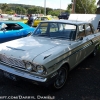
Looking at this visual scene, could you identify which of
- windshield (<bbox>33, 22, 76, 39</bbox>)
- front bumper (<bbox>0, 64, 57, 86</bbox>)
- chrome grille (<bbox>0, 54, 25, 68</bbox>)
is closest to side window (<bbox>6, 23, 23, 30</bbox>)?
windshield (<bbox>33, 22, 76, 39</bbox>)

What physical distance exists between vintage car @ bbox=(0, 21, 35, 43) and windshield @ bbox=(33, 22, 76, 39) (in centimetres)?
273

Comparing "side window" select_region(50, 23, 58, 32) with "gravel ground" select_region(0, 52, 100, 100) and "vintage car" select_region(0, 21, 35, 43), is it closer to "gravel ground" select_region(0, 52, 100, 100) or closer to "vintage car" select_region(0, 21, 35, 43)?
"gravel ground" select_region(0, 52, 100, 100)

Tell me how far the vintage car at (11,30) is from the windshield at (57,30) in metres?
2.73

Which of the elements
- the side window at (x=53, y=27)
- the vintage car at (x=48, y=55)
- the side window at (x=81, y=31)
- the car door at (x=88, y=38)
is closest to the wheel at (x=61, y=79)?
the vintage car at (x=48, y=55)

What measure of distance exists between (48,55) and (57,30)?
1551 mm

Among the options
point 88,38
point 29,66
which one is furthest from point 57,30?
point 29,66

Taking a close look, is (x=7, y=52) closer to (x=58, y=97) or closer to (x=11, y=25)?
(x=58, y=97)

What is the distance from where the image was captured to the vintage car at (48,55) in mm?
3043

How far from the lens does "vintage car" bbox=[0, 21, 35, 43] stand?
700cm

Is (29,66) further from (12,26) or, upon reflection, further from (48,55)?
(12,26)

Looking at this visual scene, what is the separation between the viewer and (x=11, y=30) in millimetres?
7422

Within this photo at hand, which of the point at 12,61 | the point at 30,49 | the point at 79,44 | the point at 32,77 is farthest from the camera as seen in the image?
the point at 79,44

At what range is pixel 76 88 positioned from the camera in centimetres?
376

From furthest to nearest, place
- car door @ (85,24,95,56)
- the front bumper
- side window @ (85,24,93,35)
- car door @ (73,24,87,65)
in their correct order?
side window @ (85,24,93,35) → car door @ (85,24,95,56) → car door @ (73,24,87,65) → the front bumper
